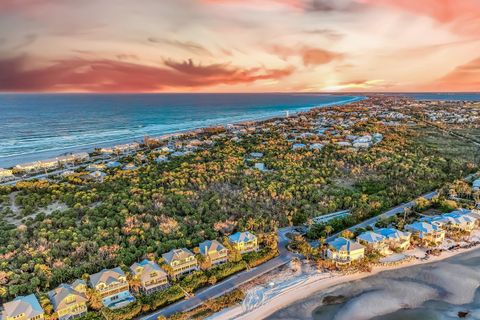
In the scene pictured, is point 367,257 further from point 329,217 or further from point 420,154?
point 420,154

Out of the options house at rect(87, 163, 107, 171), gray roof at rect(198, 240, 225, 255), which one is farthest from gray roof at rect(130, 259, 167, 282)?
house at rect(87, 163, 107, 171)

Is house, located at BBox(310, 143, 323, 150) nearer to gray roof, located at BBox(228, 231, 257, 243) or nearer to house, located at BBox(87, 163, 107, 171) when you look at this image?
house, located at BBox(87, 163, 107, 171)

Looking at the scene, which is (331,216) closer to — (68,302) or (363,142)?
(68,302)

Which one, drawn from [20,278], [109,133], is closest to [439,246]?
[20,278]

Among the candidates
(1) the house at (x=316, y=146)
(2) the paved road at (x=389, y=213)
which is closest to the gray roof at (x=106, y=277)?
(2) the paved road at (x=389, y=213)

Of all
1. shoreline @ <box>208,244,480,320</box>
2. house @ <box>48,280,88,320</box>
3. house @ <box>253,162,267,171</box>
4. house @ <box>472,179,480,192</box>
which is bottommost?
shoreline @ <box>208,244,480,320</box>

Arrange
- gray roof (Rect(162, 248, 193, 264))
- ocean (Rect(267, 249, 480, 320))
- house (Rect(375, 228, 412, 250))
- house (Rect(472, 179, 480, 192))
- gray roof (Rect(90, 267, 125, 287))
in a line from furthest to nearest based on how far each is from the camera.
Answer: house (Rect(472, 179, 480, 192)), house (Rect(375, 228, 412, 250)), gray roof (Rect(162, 248, 193, 264)), gray roof (Rect(90, 267, 125, 287)), ocean (Rect(267, 249, 480, 320))
